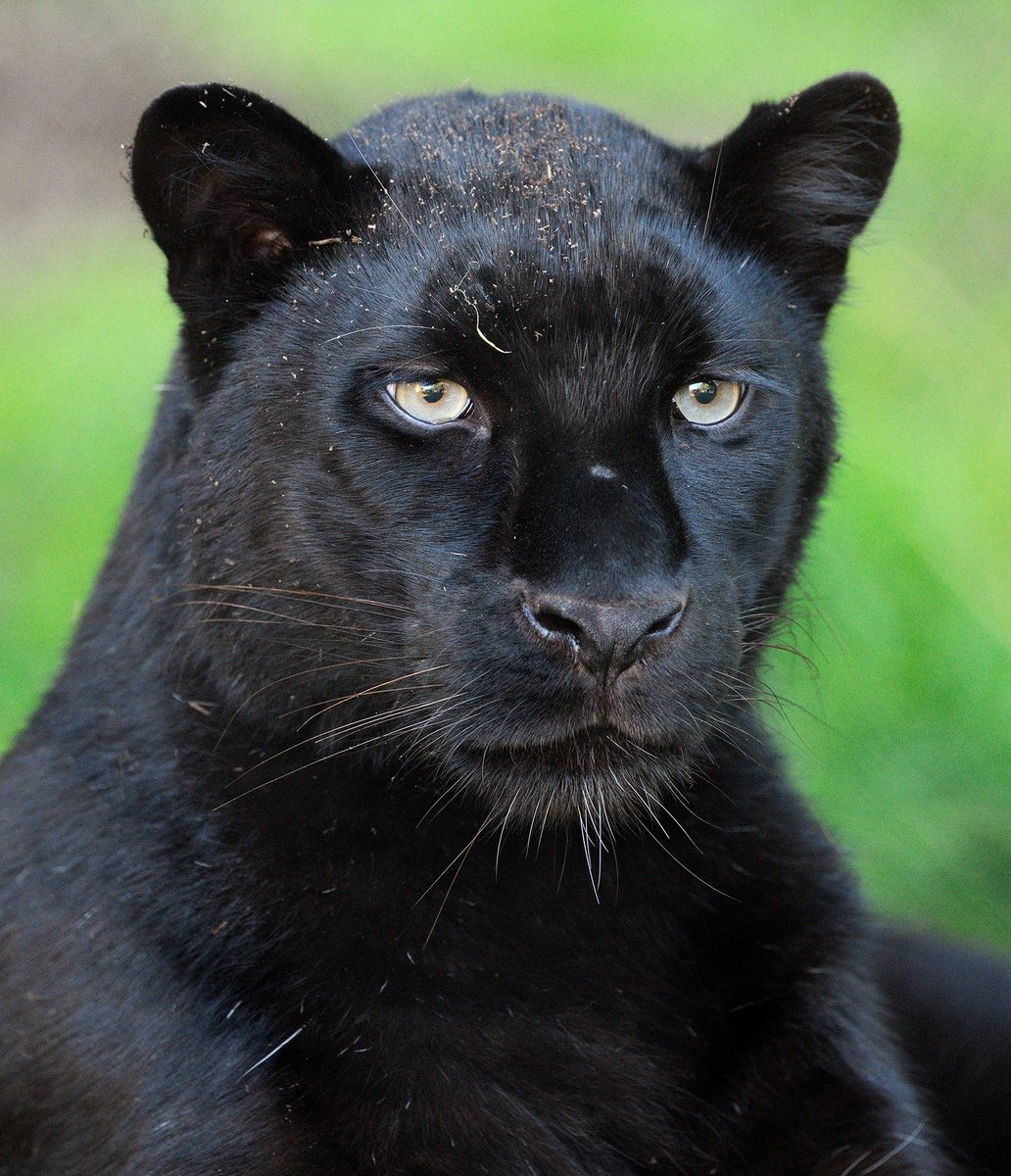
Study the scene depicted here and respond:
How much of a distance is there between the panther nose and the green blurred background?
854mm

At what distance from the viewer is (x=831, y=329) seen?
4918 mm

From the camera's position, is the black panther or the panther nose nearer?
the panther nose

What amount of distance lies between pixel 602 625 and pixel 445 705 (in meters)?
0.37

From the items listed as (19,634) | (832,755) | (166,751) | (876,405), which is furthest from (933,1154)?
(876,405)

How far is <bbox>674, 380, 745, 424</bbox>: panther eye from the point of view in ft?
9.73

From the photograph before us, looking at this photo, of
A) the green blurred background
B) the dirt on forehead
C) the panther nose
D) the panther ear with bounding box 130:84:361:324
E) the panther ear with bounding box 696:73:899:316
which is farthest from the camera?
the green blurred background

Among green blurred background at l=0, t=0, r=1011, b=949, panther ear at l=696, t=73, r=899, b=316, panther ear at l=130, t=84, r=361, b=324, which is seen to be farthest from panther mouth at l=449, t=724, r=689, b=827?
panther ear at l=696, t=73, r=899, b=316

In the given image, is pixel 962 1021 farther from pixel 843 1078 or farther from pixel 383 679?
pixel 383 679

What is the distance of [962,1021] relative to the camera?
13.3 ft

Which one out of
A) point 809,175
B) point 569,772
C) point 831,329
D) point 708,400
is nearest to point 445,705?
point 569,772

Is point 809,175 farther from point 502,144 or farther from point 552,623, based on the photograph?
point 552,623

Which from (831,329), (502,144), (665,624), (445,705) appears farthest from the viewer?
(831,329)

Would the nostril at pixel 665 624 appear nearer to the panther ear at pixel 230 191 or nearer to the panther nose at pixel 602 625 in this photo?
the panther nose at pixel 602 625

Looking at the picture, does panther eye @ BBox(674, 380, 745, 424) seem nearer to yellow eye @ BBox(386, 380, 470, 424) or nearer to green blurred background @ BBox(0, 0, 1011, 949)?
yellow eye @ BBox(386, 380, 470, 424)
